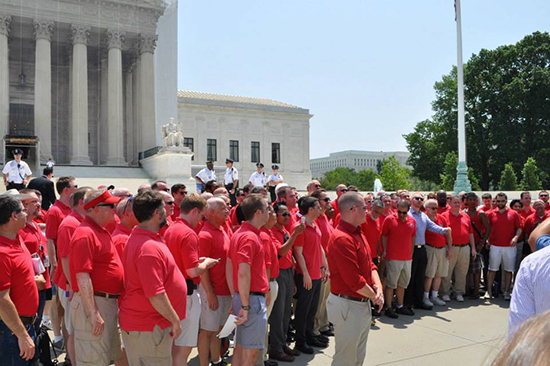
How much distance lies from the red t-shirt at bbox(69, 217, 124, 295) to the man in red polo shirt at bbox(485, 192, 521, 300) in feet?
28.8

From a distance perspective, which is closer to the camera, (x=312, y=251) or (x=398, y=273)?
(x=312, y=251)

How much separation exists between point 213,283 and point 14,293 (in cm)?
230

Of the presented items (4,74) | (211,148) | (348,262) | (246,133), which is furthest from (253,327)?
(246,133)

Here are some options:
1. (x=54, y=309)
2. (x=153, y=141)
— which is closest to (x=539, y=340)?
(x=54, y=309)

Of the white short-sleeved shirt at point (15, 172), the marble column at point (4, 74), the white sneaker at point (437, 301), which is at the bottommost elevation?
the white sneaker at point (437, 301)

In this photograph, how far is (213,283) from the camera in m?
5.82

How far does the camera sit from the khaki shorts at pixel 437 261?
9820mm

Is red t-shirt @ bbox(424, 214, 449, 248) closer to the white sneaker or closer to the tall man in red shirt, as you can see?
the white sneaker

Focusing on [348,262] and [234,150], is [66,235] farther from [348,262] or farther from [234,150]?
[234,150]

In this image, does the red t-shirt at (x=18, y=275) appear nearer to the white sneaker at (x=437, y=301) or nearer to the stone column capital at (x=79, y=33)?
the white sneaker at (x=437, y=301)

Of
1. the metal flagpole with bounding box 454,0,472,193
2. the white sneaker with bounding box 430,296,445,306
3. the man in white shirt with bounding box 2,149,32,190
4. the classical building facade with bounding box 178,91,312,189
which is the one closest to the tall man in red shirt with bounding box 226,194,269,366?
the white sneaker with bounding box 430,296,445,306

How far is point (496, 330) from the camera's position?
7789 millimetres

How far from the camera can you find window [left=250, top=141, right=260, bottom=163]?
2130 inches

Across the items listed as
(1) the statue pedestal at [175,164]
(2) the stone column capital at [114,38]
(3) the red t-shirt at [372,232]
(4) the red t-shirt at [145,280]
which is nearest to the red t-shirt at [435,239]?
(3) the red t-shirt at [372,232]
